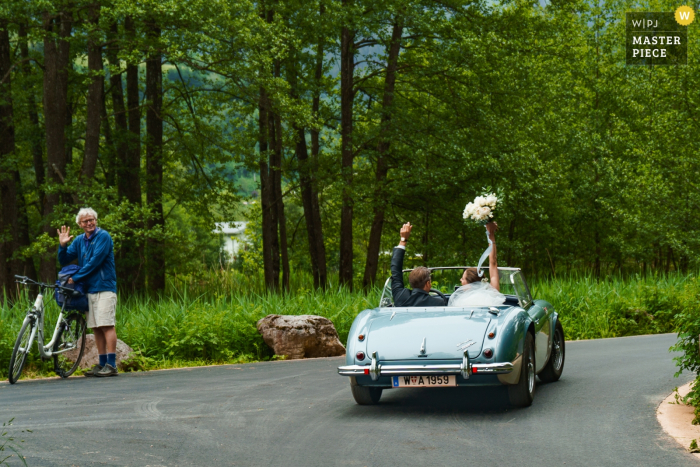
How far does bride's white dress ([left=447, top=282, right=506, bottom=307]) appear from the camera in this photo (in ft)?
26.3

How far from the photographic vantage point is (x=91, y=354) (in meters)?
10.9

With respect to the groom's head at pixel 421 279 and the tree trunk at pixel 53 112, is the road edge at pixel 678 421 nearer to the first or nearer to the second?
the groom's head at pixel 421 279

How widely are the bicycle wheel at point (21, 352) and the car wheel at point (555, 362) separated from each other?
6084mm

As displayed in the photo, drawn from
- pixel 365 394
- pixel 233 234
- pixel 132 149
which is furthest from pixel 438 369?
pixel 233 234

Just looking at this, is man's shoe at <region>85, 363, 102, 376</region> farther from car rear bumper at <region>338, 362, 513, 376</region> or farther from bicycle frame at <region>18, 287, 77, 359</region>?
car rear bumper at <region>338, 362, 513, 376</region>

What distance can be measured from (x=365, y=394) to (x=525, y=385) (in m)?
1.54

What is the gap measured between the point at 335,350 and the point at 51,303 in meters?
4.38

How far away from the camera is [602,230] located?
104 ft

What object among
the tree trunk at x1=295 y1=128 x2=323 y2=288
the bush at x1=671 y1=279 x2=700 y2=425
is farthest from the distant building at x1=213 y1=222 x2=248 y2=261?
the bush at x1=671 y1=279 x2=700 y2=425

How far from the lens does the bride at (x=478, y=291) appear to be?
8.02 metres

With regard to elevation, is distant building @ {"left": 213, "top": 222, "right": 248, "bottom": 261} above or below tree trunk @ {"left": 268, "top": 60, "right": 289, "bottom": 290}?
below

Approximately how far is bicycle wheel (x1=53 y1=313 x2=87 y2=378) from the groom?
4357mm

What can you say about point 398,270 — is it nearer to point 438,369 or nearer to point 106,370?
point 438,369

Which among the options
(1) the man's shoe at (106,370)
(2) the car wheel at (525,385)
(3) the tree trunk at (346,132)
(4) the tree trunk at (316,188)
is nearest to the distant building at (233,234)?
(4) the tree trunk at (316,188)
